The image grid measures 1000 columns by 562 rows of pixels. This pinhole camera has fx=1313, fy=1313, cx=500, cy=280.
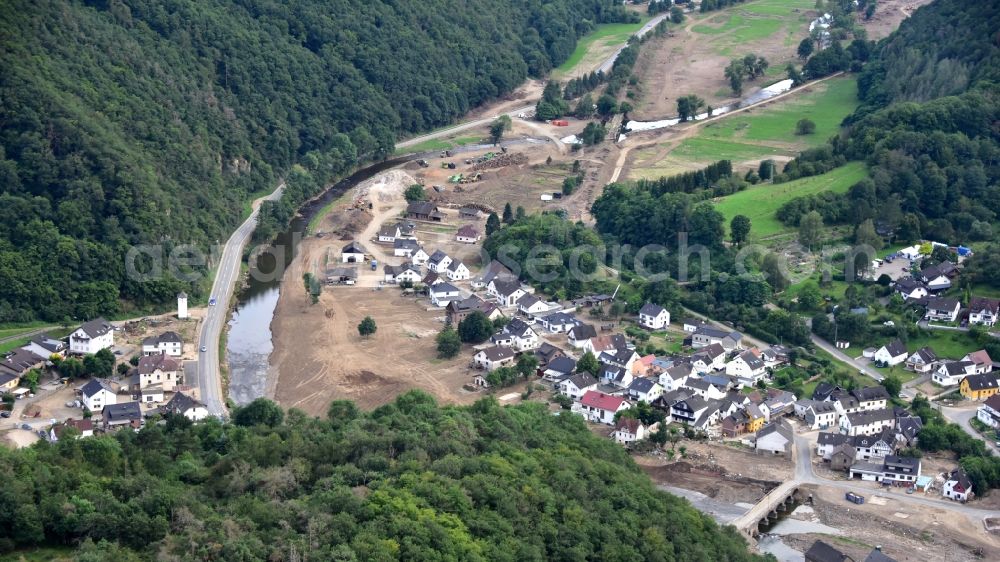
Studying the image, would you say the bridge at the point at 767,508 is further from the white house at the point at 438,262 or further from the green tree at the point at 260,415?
the white house at the point at 438,262

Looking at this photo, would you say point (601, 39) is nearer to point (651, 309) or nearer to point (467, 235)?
point (467, 235)

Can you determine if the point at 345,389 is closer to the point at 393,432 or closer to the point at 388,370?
the point at 388,370

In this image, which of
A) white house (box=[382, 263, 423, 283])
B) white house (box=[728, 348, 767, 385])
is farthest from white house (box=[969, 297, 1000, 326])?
white house (box=[382, 263, 423, 283])

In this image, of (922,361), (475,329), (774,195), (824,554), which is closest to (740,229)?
(774,195)

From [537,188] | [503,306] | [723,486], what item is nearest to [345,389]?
[503,306]

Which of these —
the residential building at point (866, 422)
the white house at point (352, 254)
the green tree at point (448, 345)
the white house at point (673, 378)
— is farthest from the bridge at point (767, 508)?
the white house at point (352, 254)

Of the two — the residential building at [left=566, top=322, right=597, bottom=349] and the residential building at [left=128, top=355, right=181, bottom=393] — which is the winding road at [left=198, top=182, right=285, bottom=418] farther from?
the residential building at [left=566, top=322, right=597, bottom=349]

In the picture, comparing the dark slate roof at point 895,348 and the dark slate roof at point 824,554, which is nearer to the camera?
the dark slate roof at point 824,554
